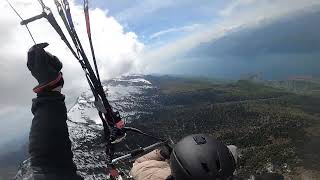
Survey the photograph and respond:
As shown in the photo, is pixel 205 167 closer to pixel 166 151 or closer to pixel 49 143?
pixel 166 151

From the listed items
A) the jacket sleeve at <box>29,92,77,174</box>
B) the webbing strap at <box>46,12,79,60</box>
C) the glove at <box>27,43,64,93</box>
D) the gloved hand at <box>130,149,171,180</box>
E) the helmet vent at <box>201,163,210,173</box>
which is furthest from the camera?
the webbing strap at <box>46,12,79,60</box>

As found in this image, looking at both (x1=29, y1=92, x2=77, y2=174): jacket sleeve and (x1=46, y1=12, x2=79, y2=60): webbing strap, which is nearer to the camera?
(x1=29, y1=92, x2=77, y2=174): jacket sleeve

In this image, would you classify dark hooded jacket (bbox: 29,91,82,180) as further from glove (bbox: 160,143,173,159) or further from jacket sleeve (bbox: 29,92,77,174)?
glove (bbox: 160,143,173,159)

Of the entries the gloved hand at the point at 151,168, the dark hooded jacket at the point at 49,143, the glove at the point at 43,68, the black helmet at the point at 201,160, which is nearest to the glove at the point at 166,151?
the gloved hand at the point at 151,168

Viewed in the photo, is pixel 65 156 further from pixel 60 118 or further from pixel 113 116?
pixel 113 116

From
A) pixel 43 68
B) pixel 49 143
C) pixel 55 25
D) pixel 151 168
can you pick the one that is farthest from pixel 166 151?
pixel 55 25

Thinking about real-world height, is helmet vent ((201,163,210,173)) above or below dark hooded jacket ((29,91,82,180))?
below

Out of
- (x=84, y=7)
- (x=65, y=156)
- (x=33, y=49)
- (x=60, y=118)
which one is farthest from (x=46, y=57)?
(x=84, y=7)

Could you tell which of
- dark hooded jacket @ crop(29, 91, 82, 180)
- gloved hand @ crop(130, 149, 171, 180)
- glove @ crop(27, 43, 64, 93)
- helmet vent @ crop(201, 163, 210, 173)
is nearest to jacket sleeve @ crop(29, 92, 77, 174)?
dark hooded jacket @ crop(29, 91, 82, 180)
